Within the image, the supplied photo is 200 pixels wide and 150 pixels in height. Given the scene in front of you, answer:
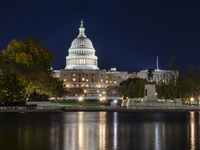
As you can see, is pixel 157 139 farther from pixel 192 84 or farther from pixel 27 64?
pixel 192 84

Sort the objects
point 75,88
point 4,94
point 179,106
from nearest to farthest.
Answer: point 4,94
point 179,106
point 75,88

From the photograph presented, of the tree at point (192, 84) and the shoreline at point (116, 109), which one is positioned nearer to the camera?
the shoreline at point (116, 109)

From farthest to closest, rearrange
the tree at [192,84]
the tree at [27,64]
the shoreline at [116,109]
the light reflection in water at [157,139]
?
1. the tree at [192,84]
2. the tree at [27,64]
3. the shoreline at [116,109]
4. the light reflection in water at [157,139]

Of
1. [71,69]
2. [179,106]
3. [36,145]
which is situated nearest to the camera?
[36,145]

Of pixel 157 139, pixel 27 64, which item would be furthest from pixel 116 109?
pixel 157 139

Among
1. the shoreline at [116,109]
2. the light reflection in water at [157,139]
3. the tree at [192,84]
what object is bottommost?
the light reflection in water at [157,139]

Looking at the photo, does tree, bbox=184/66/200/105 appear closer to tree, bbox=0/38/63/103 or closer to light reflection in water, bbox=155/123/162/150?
tree, bbox=0/38/63/103

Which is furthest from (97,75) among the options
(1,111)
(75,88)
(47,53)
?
(1,111)

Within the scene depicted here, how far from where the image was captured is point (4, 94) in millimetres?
49031

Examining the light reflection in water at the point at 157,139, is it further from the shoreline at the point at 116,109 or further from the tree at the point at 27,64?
the tree at the point at 27,64

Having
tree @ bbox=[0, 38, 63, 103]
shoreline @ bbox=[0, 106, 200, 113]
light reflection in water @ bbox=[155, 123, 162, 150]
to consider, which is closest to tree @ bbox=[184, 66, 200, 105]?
shoreline @ bbox=[0, 106, 200, 113]

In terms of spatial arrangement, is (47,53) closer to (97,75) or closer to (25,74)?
(25,74)

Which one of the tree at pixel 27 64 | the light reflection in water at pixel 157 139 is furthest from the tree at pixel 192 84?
the light reflection in water at pixel 157 139

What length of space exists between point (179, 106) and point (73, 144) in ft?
129
